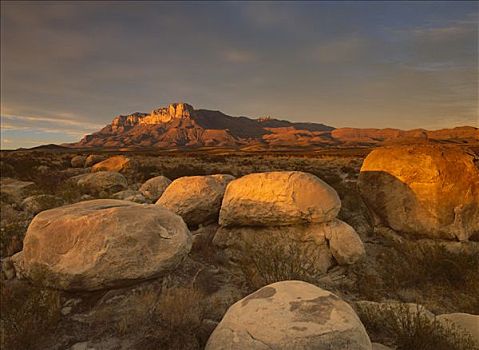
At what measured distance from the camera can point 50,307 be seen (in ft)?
15.6

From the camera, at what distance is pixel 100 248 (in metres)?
5.07

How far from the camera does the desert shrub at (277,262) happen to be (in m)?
5.68

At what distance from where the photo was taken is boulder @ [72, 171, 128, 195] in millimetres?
16266

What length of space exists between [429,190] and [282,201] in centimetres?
369

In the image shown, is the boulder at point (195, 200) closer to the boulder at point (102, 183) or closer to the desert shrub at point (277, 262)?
the desert shrub at point (277, 262)

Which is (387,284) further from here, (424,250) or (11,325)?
(11,325)

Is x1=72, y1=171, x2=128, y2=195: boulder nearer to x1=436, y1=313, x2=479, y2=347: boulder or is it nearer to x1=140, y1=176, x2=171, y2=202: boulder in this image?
x1=140, y1=176, x2=171, y2=202: boulder

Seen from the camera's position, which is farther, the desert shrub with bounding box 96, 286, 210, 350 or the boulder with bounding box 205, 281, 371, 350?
the desert shrub with bounding box 96, 286, 210, 350

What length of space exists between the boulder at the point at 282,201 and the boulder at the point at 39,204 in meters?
7.81

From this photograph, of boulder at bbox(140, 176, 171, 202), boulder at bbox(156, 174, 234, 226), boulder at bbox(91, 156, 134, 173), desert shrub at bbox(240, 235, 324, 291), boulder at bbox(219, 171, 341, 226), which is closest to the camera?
desert shrub at bbox(240, 235, 324, 291)

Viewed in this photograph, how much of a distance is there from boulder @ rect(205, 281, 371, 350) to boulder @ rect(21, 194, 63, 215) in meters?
10.6

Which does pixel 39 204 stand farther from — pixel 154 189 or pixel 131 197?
pixel 154 189

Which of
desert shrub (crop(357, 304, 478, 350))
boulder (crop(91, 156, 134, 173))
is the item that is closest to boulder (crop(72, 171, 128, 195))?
boulder (crop(91, 156, 134, 173))

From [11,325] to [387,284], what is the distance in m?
6.34
